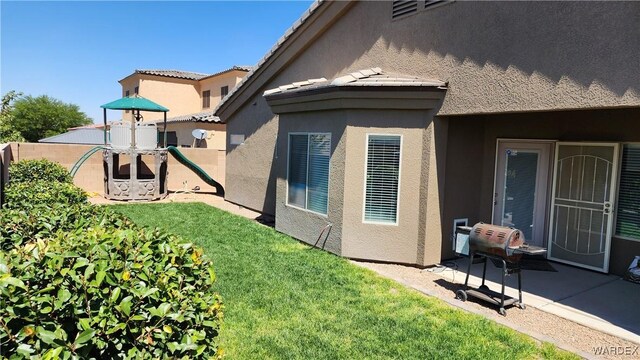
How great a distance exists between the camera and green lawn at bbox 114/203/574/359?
513 centimetres

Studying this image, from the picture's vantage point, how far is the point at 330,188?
32.1 ft

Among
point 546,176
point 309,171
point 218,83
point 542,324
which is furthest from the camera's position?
point 218,83

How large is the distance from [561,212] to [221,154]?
1734 centimetres

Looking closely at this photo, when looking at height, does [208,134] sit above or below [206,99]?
below

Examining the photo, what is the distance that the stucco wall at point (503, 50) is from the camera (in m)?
5.76

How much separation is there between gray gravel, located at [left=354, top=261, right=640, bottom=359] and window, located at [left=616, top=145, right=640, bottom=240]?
3104 mm

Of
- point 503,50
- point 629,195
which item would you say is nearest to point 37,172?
point 503,50

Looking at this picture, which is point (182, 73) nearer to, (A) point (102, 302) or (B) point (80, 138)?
(B) point (80, 138)

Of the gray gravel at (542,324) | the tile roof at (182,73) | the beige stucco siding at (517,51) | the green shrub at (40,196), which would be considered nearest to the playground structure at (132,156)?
the green shrub at (40,196)

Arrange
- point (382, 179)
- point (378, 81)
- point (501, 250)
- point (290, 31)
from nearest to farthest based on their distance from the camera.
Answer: point (501, 250) < point (378, 81) < point (382, 179) < point (290, 31)

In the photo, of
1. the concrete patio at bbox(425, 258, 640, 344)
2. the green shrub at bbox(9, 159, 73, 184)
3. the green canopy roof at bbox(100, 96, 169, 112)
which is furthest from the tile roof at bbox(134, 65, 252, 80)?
the concrete patio at bbox(425, 258, 640, 344)

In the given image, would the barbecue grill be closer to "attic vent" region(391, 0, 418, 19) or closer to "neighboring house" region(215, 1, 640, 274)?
"neighboring house" region(215, 1, 640, 274)

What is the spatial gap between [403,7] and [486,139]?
3.52 m

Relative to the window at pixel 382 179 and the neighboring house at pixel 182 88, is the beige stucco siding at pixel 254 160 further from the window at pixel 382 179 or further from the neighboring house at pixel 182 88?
the neighboring house at pixel 182 88
